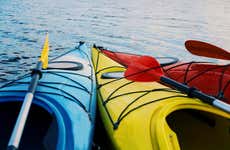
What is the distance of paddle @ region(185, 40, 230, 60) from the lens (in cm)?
404

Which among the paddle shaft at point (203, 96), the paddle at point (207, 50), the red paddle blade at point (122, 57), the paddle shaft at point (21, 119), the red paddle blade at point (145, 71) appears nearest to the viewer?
the paddle shaft at point (21, 119)

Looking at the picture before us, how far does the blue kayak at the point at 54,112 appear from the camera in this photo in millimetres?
3125

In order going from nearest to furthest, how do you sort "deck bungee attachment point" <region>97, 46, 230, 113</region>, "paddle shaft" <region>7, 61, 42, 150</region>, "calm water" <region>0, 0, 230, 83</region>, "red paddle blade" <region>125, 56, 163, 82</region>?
"paddle shaft" <region>7, 61, 42, 150</region> → "deck bungee attachment point" <region>97, 46, 230, 113</region> → "red paddle blade" <region>125, 56, 163, 82</region> → "calm water" <region>0, 0, 230, 83</region>

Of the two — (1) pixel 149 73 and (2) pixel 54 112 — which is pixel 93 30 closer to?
(1) pixel 149 73

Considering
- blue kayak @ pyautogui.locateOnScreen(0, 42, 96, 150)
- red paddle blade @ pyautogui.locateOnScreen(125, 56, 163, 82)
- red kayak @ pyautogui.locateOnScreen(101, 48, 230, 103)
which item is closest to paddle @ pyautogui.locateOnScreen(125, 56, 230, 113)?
red paddle blade @ pyautogui.locateOnScreen(125, 56, 163, 82)

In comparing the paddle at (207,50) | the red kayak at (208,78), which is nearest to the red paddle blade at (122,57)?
the red kayak at (208,78)

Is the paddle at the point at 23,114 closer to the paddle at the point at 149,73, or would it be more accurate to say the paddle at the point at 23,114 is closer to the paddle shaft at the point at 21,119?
the paddle shaft at the point at 21,119

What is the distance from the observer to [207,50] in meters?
4.21

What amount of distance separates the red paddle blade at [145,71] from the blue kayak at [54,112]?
0.58 metres

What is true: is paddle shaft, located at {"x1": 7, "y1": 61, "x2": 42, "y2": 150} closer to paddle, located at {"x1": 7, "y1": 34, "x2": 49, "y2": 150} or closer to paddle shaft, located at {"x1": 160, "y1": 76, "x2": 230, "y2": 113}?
paddle, located at {"x1": 7, "y1": 34, "x2": 49, "y2": 150}

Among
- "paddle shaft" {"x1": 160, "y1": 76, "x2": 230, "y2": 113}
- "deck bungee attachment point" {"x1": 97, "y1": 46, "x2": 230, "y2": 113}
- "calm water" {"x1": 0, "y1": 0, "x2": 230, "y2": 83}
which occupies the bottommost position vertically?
"paddle shaft" {"x1": 160, "y1": 76, "x2": 230, "y2": 113}

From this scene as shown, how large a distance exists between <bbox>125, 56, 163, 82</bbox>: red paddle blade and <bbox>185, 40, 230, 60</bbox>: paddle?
2.20 ft

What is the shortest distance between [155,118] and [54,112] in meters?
0.96

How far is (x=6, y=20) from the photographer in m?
13.6
